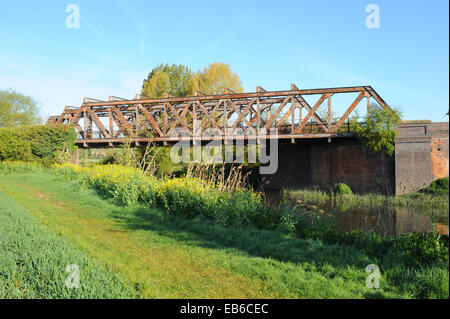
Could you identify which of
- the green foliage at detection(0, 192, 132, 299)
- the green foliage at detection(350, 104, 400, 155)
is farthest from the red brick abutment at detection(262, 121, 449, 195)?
the green foliage at detection(0, 192, 132, 299)

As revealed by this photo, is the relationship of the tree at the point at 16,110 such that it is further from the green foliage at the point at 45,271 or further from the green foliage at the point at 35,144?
the green foliage at the point at 45,271

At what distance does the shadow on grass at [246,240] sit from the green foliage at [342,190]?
1391 cm

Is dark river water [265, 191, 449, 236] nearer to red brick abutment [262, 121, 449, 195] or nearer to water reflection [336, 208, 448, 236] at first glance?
water reflection [336, 208, 448, 236]

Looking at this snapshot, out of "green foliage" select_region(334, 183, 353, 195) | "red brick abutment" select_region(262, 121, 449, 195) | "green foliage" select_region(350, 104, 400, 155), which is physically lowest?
"green foliage" select_region(334, 183, 353, 195)

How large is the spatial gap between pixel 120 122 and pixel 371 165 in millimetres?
19765

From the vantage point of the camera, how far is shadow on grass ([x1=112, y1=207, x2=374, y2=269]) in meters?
5.97

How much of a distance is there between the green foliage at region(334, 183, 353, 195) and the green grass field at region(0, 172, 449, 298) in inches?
549

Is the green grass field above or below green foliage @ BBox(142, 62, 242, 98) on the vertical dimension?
below

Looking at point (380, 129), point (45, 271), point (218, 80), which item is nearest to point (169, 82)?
point (218, 80)

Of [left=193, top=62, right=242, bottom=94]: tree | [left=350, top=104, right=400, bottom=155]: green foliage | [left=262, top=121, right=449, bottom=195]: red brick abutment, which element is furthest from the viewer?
[left=193, top=62, right=242, bottom=94]: tree

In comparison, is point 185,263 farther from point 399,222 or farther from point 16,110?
point 16,110

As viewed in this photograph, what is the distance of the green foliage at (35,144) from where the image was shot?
25.8 metres

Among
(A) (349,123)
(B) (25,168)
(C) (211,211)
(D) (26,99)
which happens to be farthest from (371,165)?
(D) (26,99)

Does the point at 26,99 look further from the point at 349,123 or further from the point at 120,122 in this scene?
the point at 349,123
